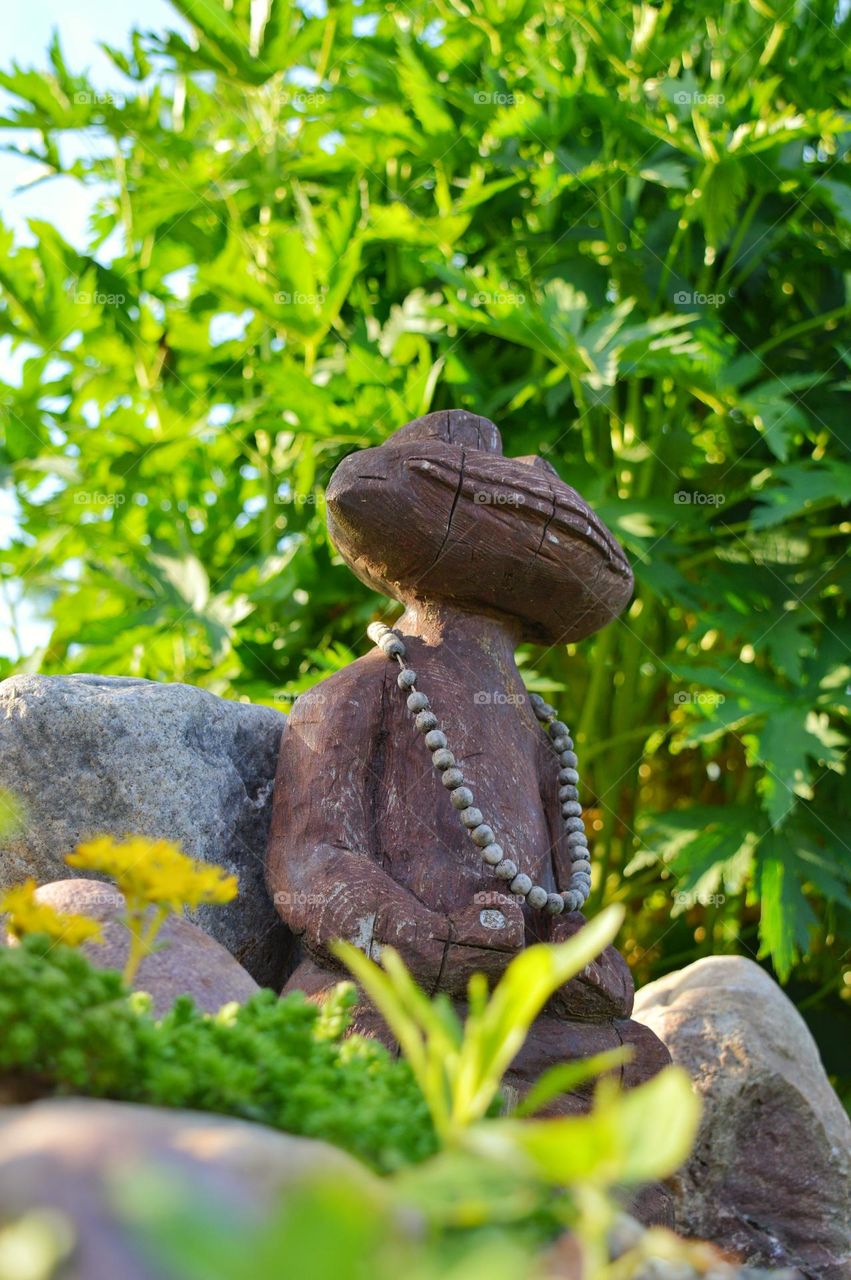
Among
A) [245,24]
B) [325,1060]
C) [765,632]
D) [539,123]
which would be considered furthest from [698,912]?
[325,1060]

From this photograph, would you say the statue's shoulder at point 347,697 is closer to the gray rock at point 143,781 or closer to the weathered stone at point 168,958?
the gray rock at point 143,781

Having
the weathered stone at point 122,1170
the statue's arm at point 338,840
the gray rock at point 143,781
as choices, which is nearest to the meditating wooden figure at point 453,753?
the statue's arm at point 338,840

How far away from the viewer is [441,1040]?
1.12 m

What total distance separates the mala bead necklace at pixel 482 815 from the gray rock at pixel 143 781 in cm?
35

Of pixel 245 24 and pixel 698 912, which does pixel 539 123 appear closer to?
pixel 245 24

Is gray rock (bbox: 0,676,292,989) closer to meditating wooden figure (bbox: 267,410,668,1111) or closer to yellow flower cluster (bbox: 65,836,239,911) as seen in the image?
meditating wooden figure (bbox: 267,410,668,1111)

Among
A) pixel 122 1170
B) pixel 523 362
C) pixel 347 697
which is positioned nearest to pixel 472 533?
pixel 347 697

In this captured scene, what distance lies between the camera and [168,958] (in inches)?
72.6

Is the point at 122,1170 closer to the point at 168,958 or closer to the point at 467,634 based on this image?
the point at 168,958

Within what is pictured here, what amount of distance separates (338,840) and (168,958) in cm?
60

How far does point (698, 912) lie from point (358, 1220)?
15.5 ft

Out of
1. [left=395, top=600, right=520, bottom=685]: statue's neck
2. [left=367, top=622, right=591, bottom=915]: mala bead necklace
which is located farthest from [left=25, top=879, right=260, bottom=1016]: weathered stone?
[left=395, top=600, right=520, bottom=685]: statue's neck

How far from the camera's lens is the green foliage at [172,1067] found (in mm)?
1267

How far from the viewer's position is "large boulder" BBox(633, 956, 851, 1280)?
2.77 metres
